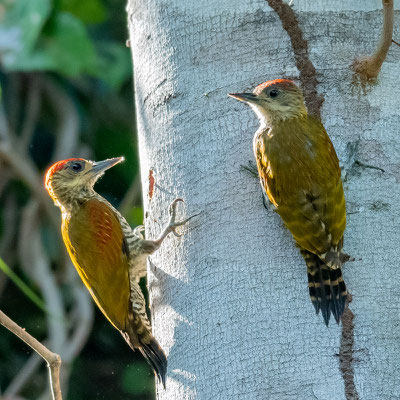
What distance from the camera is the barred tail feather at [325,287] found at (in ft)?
7.71

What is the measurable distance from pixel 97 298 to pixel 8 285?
2.58m

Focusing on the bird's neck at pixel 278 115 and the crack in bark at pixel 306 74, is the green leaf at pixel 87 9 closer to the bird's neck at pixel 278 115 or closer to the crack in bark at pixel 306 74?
the bird's neck at pixel 278 115

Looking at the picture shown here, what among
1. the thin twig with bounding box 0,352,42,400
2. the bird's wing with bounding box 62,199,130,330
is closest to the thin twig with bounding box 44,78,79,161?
the thin twig with bounding box 0,352,42,400

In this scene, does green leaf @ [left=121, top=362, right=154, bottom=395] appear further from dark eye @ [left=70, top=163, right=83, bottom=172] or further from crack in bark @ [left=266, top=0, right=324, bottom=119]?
crack in bark @ [left=266, top=0, right=324, bottom=119]

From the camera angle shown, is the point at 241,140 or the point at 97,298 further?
the point at 97,298

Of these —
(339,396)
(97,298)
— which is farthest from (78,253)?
(339,396)

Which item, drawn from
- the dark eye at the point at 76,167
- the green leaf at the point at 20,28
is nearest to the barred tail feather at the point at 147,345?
the dark eye at the point at 76,167

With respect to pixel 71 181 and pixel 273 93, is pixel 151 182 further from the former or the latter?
pixel 71 181

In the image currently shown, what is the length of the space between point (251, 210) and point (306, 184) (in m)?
0.26

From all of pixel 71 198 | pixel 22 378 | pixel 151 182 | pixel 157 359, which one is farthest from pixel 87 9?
pixel 157 359

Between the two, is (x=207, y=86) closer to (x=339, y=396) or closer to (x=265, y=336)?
(x=265, y=336)

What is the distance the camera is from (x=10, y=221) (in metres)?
5.89

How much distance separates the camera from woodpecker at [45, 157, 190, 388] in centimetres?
333

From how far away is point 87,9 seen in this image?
588 cm
